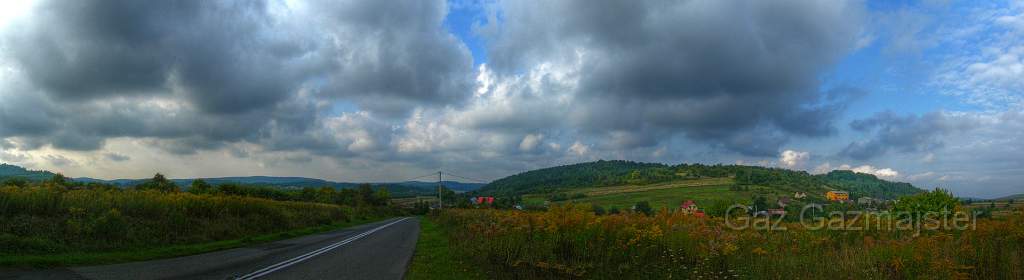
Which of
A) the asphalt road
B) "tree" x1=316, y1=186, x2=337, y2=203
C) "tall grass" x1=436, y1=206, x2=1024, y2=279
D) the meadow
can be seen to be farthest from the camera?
"tree" x1=316, y1=186, x2=337, y2=203

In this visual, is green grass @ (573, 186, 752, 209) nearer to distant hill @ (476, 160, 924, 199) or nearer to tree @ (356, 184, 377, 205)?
distant hill @ (476, 160, 924, 199)

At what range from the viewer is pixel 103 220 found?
52.1 feet

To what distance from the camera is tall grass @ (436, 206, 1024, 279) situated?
7484 mm

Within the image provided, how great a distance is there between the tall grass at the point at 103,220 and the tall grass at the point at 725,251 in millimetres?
12288

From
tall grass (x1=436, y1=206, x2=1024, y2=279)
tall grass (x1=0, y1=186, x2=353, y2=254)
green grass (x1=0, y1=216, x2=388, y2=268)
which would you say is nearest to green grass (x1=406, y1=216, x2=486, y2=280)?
tall grass (x1=436, y1=206, x2=1024, y2=279)

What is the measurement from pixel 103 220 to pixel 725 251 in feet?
60.7

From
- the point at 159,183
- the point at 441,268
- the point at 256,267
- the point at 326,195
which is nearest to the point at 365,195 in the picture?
the point at 326,195

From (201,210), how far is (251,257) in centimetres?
941

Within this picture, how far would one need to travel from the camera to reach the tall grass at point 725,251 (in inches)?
295

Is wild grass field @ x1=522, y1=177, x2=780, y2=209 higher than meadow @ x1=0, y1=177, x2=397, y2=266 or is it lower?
lower

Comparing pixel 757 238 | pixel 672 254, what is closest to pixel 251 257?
pixel 672 254

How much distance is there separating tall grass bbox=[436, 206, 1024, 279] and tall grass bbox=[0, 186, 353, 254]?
12288mm

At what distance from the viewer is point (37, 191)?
54.0 ft

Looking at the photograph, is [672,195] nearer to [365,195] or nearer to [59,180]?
[365,195]
